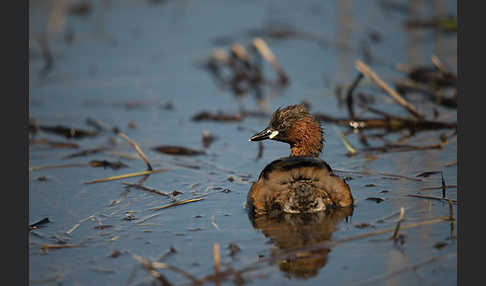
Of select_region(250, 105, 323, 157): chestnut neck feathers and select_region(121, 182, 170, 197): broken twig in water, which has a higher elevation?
select_region(250, 105, 323, 157): chestnut neck feathers

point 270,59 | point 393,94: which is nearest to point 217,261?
point 393,94

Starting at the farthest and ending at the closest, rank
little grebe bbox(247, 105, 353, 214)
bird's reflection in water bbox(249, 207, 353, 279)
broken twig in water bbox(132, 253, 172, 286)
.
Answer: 1. little grebe bbox(247, 105, 353, 214)
2. bird's reflection in water bbox(249, 207, 353, 279)
3. broken twig in water bbox(132, 253, 172, 286)

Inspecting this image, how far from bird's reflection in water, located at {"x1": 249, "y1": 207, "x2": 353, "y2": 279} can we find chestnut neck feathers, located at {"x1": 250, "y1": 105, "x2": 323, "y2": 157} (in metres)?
1.09

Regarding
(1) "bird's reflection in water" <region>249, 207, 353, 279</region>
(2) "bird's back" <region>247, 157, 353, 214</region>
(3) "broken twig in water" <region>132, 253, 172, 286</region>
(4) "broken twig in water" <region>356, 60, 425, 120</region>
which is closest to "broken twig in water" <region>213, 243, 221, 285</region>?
(3) "broken twig in water" <region>132, 253, 172, 286</region>

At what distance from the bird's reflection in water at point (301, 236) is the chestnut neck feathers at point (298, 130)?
109 cm

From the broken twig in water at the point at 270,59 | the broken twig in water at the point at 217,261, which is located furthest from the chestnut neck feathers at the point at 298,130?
the broken twig in water at the point at 270,59

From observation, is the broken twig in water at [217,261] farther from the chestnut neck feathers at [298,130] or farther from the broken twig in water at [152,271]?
the chestnut neck feathers at [298,130]

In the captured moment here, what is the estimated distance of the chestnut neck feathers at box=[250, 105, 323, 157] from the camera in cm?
632

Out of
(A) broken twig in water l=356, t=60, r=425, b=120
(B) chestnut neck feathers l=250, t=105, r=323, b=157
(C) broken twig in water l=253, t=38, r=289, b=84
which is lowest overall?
(B) chestnut neck feathers l=250, t=105, r=323, b=157

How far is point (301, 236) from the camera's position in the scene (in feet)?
15.9

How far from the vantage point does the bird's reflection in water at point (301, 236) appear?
4402mm

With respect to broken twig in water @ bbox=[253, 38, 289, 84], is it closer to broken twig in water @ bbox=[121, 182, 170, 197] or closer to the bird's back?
broken twig in water @ bbox=[121, 182, 170, 197]

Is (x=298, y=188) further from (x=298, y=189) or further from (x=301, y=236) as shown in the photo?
(x=301, y=236)

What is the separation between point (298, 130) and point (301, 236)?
1.67m
